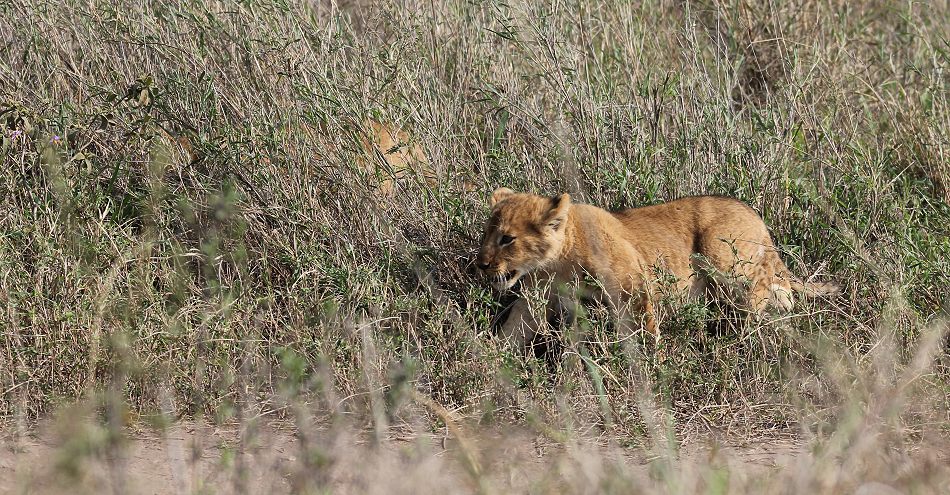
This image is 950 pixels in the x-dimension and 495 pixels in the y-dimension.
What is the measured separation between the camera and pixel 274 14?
6.72 metres

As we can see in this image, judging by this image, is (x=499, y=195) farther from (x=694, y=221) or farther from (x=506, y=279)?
(x=694, y=221)

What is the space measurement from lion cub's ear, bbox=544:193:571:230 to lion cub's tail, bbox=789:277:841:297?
124 cm

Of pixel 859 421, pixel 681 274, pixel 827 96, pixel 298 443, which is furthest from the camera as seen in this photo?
pixel 827 96

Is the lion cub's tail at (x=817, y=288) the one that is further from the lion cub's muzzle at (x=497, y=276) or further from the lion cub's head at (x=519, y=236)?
the lion cub's muzzle at (x=497, y=276)

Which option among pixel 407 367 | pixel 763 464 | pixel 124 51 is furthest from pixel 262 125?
pixel 763 464

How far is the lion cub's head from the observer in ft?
19.8

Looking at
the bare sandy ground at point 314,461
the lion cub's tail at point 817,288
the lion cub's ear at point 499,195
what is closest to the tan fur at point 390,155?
the lion cub's ear at point 499,195

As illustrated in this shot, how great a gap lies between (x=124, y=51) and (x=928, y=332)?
14.9 feet

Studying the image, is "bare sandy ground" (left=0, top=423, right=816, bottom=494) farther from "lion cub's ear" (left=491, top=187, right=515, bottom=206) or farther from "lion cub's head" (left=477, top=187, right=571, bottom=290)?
"lion cub's ear" (left=491, top=187, right=515, bottom=206)

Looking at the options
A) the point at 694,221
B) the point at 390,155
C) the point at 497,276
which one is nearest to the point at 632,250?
the point at 694,221

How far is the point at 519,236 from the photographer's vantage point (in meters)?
6.04

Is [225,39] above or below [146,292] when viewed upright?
above

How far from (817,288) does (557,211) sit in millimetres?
1377

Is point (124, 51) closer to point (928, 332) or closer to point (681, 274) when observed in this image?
point (681, 274)
